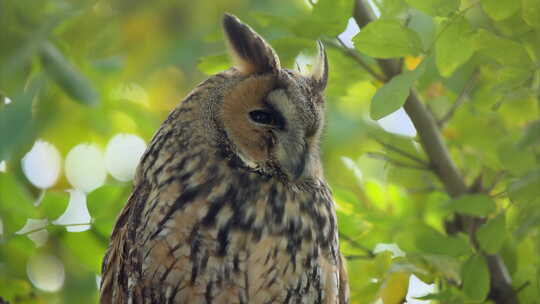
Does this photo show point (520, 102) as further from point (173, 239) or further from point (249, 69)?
point (173, 239)

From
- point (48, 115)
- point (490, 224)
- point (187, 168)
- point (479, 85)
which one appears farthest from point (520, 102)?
point (48, 115)

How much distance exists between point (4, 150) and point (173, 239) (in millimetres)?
491

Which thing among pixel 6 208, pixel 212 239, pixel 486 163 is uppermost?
pixel 6 208

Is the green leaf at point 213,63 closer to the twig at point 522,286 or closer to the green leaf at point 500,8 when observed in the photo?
the green leaf at point 500,8

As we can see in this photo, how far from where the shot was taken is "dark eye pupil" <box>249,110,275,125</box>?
231cm

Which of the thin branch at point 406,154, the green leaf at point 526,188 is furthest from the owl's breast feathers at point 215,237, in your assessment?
the green leaf at point 526,188

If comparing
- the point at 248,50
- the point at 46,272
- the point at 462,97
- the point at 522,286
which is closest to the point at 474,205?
the point at 522,286

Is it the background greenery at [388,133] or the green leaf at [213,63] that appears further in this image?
the green leaf at [213,63]

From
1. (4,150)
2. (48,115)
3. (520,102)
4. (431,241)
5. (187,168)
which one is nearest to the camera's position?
(4,150)

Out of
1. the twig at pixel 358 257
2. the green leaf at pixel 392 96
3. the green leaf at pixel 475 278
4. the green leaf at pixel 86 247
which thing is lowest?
the twig at pixel 358 257

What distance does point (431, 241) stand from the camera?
2188 millimetres

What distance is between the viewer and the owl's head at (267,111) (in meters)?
2.30

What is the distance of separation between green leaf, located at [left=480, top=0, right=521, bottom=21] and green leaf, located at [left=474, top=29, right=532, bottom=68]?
0.05 meters

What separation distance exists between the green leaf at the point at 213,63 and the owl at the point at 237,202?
28 millimetres
